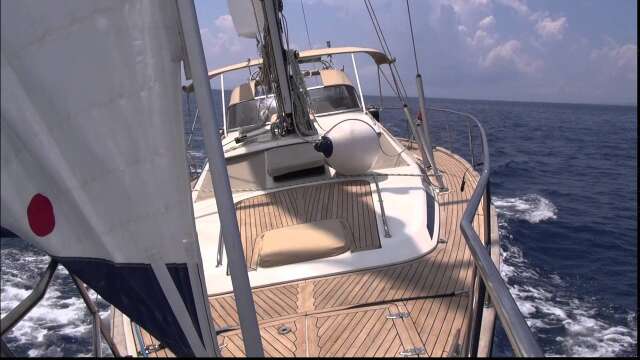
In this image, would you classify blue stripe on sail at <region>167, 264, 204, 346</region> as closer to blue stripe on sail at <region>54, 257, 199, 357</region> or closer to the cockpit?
blue stripe on sail at <region>54, 257, 199, 357</region>

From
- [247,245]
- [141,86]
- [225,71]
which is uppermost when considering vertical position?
[225,71]

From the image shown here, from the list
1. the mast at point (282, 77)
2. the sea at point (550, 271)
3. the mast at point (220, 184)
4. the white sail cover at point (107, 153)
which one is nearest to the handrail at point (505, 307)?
the mast at point (220, 184)

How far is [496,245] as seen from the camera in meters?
4.57

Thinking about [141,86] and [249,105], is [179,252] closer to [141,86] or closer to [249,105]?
[141,86]

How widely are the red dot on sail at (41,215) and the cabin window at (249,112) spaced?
21.9 feet

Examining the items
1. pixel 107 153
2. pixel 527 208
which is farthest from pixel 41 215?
pixel 527 208

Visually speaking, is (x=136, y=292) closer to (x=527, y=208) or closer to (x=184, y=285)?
(x=184, y=285)

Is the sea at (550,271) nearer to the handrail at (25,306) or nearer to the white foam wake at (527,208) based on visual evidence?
the white foam wake at (527,208)

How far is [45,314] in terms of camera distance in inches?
237

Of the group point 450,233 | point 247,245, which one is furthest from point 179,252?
point 450,233

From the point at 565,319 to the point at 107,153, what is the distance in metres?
6.32

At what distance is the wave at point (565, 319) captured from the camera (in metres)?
5.35

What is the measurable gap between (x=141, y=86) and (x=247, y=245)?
300 cm

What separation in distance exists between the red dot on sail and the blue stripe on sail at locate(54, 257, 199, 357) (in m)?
0.12
